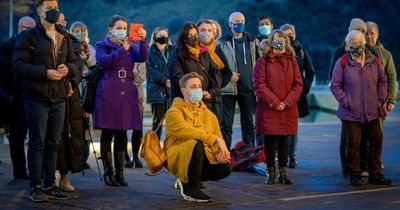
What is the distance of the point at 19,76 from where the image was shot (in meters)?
Answer: 7.69

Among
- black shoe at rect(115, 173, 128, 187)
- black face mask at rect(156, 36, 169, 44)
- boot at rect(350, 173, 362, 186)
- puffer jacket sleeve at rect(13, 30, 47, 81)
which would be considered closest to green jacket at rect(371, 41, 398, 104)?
boot at rect(350, 173, 362, 186)

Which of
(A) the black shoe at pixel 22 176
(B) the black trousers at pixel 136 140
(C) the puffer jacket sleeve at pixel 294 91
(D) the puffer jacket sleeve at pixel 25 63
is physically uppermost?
(D) the puffer jacket sleeve at pixel 25 63

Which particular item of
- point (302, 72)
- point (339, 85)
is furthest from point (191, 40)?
point (302, 72)

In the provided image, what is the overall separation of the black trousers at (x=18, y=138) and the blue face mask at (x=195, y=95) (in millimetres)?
2233

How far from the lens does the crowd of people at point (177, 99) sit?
25.5ft

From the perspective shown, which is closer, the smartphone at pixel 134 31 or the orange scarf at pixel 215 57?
the smartphone at pixel 134 31

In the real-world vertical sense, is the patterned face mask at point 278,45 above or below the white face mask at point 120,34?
below

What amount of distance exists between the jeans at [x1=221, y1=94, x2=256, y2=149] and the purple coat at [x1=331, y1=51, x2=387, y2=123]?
180 centimetres

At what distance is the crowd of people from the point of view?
778 centimetres

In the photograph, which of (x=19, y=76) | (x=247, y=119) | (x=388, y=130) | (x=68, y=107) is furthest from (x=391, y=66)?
(x=388, y=130)

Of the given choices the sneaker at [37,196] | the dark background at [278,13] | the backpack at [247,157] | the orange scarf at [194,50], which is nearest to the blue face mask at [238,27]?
the backpack at [247,157]

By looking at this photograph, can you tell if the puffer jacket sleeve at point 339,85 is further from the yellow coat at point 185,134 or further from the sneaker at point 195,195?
the sneaker at point 195,195

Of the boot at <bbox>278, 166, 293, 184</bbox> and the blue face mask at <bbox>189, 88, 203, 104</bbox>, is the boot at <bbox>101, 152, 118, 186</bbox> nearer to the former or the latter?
the blue face mask at <bbox>189, 88, 203, 104</bbox>

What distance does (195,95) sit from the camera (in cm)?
805
